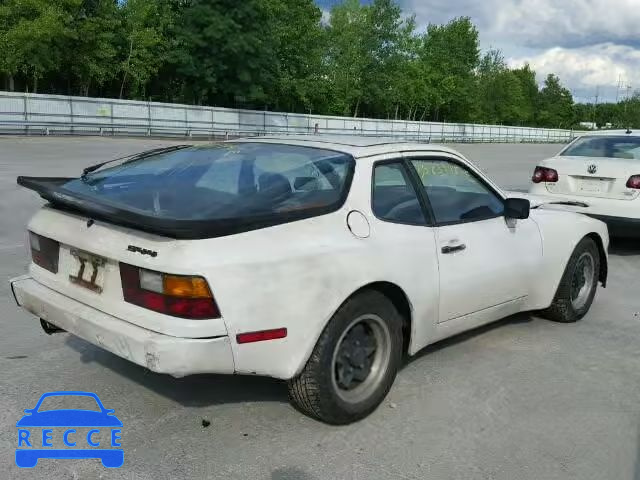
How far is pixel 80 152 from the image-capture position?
67.9 ft

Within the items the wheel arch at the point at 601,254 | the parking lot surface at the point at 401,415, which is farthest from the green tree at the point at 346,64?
the parking lot surface at the point at 401,415

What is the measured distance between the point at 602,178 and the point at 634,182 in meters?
0.36

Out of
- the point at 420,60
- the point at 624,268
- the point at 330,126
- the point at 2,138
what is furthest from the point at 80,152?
the point at 420,60

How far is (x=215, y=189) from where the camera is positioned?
354 centimetres

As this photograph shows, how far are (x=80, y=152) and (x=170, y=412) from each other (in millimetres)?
18974

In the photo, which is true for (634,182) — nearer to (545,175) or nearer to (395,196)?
(545,175)

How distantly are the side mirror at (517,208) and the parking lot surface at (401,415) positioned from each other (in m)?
0.95

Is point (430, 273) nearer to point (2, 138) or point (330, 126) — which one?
point (2, 138)

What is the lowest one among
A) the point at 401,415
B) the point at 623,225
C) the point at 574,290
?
the point at 401,415

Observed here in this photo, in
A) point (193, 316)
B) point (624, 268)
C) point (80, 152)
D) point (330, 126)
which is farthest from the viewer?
point (330, 126)

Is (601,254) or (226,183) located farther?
(601,254)

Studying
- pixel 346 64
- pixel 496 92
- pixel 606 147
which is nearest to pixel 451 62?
pixel 496 92

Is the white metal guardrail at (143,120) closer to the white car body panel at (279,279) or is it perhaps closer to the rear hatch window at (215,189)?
the rear hatch window at (215,189)

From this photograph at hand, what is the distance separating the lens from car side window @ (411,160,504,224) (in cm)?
398
